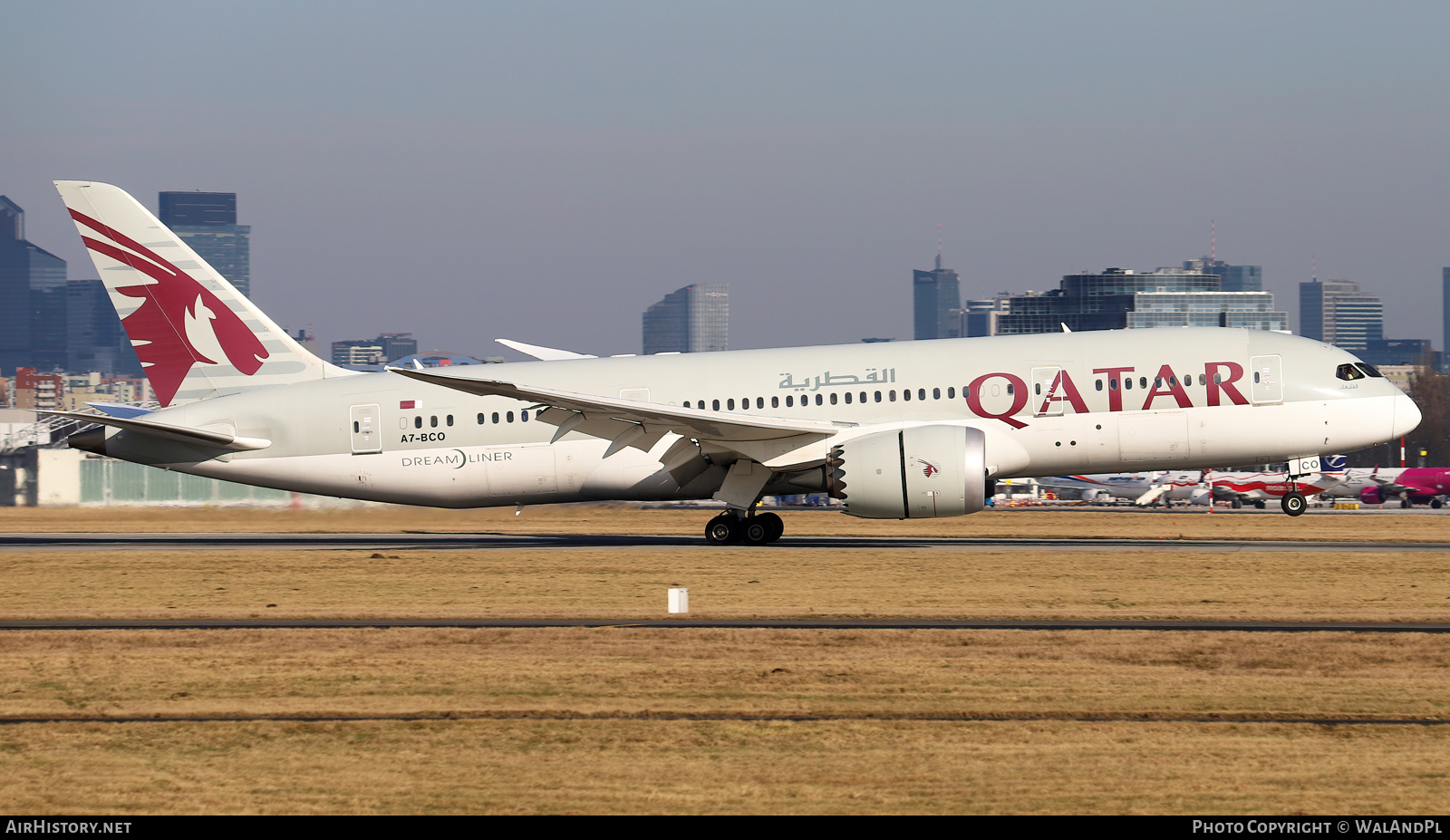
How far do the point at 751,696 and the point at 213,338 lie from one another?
2337cm

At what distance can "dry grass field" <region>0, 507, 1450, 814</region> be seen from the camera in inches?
379

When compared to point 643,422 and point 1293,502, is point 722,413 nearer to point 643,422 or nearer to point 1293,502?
point 643,422

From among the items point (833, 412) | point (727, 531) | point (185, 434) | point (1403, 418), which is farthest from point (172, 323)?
point (1403, 418)

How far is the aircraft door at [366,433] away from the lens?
102 ft

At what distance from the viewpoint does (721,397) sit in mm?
30141

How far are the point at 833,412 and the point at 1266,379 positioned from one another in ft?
30.6

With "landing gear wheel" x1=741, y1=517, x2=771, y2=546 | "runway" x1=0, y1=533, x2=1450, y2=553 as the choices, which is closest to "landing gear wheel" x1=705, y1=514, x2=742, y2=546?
"landing gear wheel" x1=741, y1=517, x2=771, y2=546

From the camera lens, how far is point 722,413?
96.4 ft

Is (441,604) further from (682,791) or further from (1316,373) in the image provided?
(1316,373)

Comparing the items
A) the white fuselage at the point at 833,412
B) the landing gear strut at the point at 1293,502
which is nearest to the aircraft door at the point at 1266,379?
the white fuselage at the point at 833,412

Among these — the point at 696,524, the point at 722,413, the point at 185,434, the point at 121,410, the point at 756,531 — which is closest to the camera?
the point at 722,413

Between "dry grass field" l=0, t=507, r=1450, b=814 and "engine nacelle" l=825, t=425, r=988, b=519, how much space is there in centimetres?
290

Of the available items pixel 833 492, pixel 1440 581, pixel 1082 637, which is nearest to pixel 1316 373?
pixel 1440 581

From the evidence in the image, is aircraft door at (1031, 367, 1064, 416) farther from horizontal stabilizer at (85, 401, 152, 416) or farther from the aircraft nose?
horizontal stabilizer at (85, 401, 152, 416)
